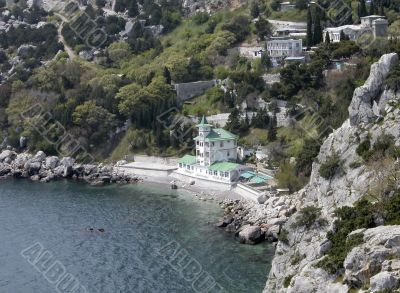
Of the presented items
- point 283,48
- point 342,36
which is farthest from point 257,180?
point 283,48

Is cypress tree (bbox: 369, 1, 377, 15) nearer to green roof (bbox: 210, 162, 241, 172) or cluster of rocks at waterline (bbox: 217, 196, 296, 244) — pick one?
green roof (bbox: 210, 162, 241, 172)

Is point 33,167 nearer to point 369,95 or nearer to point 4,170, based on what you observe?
point 4,170

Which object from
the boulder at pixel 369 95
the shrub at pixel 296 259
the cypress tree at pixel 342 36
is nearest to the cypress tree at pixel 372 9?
the cypress tree at pixel 342 36

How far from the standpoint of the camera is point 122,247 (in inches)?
1373

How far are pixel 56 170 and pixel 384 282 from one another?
133ft

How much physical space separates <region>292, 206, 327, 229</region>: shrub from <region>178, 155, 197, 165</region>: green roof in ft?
73.7

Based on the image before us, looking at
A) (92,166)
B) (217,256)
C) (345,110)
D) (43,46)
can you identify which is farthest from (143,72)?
(217,256)

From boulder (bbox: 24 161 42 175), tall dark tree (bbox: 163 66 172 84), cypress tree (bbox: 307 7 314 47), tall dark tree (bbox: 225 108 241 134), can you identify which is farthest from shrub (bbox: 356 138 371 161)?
tall dark tree (bbox: 163 66 172 84)

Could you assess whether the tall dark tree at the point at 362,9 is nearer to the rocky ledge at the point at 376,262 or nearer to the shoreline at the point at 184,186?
the shoreline at the point at 184,186

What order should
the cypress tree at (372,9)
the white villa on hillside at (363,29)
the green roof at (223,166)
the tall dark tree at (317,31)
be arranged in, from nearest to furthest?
the green roof at (223,166) → the white villa on hillside at (363,29) → the tall dark tree at (317,31) → the cypress tree at (372,9)

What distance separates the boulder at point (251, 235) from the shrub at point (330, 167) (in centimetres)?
720

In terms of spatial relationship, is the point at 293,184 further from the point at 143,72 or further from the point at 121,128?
the point at 143,72

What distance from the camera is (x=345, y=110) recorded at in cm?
4359

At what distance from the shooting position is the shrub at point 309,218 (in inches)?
1017
